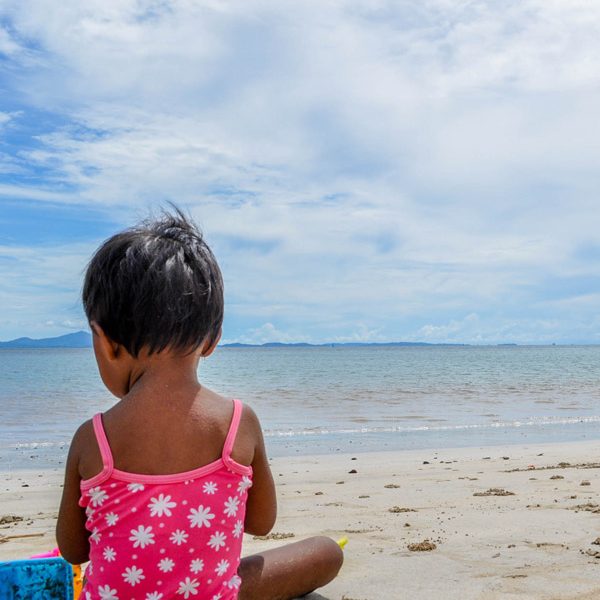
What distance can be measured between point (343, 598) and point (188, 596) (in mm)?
1852

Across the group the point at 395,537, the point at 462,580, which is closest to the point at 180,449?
the point at 462,580

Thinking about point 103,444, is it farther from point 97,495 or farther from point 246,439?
point 246,439

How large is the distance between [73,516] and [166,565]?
11.4 inches

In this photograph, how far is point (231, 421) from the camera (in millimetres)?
1826

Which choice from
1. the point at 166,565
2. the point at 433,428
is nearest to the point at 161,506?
the point at 166,565

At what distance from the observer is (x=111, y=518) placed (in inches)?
69.3

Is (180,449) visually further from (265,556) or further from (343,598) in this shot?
(343,598)

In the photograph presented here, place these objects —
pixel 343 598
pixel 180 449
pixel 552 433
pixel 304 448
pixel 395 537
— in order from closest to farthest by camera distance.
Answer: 1. pixel 180 449
2. pixel 343 598
3. pixel 395 537
4. pixel 304 448
5. pixel 552 433

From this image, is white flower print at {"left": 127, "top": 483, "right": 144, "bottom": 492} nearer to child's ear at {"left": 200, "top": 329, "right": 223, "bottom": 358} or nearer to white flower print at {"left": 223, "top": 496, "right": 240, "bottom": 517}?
white flower print at {"left": 223, "top": 496, "right": 240, "bottom": 517}

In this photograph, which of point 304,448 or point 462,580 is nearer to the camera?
point 462,580

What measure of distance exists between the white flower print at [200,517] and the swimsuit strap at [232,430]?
0.14m

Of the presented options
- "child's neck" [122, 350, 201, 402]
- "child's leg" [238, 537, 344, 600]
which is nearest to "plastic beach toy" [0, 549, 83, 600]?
"child's leg" [238, 537, 344, 600]

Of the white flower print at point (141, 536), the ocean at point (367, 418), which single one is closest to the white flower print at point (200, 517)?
the white flower print at point (141, 536)

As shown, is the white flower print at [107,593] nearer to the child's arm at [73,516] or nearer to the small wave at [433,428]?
the child's arm at [73,516]
